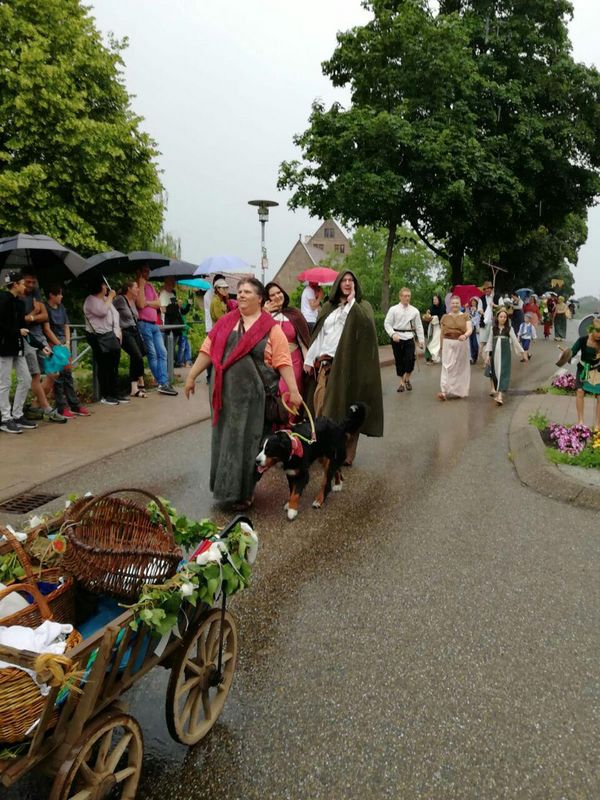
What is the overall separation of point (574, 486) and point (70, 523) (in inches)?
199

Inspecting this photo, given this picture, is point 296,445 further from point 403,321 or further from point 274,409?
point 403,321

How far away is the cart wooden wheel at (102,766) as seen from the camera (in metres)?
2.05

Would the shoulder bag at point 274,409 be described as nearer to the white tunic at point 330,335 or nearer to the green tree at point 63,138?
the white tunic at point 330,335

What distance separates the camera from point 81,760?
210 centimetres

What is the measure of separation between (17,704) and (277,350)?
3.94 m

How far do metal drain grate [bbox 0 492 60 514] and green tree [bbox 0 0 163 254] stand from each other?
1683 centimetres

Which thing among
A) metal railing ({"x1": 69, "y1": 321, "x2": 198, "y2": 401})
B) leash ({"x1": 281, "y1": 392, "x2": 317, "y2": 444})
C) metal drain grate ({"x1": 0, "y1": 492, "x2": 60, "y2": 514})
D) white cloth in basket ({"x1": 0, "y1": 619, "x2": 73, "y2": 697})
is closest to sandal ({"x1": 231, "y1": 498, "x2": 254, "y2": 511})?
leash ({"x1": 281, "y1": 392, "x2": 317, "y2": 444})

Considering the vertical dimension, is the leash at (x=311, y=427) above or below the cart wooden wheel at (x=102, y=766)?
above

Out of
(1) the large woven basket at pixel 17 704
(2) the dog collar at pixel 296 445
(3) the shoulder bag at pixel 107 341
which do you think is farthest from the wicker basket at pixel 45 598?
(3) the shoulder bag at pixel 107 341

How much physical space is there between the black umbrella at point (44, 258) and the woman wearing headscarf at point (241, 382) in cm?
459

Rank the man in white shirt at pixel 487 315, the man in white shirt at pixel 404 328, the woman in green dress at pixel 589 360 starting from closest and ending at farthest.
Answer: the woman in green dress at pixel 589 360
the man in white shirt at pixel 404 328
the man in white shirt at pixel 487 315

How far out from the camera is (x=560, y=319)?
1115 inches

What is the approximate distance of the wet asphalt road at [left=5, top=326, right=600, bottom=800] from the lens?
8.69 feet

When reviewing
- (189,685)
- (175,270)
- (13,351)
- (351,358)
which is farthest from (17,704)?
(175,270)
